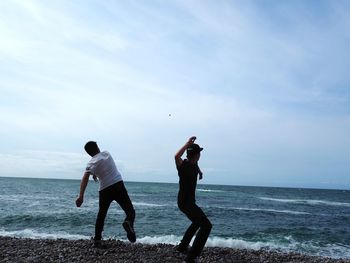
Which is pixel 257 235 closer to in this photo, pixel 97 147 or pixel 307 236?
pixel 307 236

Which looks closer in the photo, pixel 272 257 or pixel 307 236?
pixel 272 257

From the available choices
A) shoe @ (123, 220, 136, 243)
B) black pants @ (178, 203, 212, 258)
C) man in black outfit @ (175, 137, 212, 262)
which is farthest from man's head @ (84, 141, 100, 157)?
black pants @ (178, 203, 212, 258)

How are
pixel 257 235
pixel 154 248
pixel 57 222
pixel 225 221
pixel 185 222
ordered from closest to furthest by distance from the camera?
pixel 154 248 → pixel 257 235 → pixel 57 222 → pixel 185 222 → pixel 225 221

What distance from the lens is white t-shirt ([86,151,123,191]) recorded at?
813cm

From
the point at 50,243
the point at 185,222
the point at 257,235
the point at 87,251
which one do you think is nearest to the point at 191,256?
the point at 87,251

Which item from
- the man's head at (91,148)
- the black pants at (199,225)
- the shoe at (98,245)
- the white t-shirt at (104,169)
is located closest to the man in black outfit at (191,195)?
the black pants at (199,225)

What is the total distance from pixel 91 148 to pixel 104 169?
59cm

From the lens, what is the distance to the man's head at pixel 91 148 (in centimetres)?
841

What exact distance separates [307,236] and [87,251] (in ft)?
49.6

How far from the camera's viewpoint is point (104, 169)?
823cm

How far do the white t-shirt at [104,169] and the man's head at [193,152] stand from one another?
1.89m

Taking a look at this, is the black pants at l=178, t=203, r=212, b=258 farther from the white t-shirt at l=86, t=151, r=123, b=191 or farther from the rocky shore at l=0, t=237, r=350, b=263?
the white t-shirt at l=86, t=151, r=123, b=191

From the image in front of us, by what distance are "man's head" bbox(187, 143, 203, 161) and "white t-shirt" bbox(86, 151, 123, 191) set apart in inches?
74.5

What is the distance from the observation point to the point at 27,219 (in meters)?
22.5
